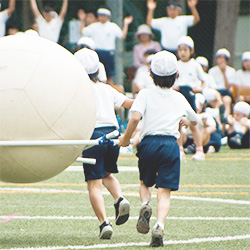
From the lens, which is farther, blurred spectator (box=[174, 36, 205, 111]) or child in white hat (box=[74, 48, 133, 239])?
blurred spectator (box=[174, 36, 205, 111])

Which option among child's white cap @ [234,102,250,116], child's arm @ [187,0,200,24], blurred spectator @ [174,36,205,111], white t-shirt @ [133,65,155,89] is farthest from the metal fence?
blurred spectator @ [174,36,205,111]

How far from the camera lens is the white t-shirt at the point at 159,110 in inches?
269

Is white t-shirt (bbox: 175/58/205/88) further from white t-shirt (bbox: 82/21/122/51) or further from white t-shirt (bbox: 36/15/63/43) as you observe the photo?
white t-shirt (bbox: 36/15/63/43)

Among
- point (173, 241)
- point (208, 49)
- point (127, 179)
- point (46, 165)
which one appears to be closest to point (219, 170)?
point (127, 179)

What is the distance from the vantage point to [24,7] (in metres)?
20.9

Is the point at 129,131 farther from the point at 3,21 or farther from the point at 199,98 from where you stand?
the point at 3,21

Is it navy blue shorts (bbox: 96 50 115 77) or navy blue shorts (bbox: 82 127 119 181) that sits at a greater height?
navy blue shorts (bbox: 82 127 119 181)

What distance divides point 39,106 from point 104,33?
1117 centimetres

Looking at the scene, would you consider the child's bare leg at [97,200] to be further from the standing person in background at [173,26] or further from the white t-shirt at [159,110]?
the standing person in background at [173,26]

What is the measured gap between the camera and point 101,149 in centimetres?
704

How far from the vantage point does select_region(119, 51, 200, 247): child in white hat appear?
6.73 m

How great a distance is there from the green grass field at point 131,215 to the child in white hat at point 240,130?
12.6 ft

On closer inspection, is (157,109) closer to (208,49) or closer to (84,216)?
(84,216)

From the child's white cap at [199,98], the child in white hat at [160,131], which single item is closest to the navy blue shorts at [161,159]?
the child in white hat at [160,131]
